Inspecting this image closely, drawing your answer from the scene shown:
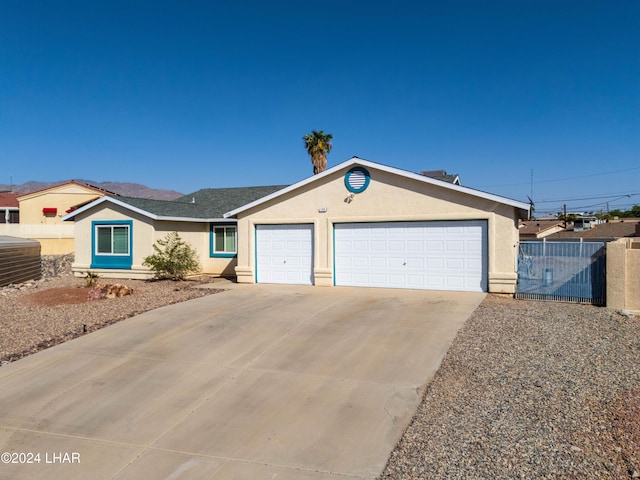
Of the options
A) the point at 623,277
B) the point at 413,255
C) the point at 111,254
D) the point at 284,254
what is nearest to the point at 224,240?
the point at 111,254

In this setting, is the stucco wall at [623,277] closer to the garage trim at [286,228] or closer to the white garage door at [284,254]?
the garage trim at [286,228]

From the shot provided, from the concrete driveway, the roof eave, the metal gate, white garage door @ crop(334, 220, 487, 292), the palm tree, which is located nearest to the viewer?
the concrete driveway

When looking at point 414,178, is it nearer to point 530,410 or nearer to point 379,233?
point 379,233

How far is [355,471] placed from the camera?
4.74 metres

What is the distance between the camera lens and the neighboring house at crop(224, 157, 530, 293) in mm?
13867

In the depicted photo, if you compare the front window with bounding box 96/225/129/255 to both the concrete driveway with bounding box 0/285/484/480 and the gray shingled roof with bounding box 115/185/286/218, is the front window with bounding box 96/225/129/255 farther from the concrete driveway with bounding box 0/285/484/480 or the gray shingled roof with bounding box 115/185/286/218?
the concrete driveway with bounding box 0/285/484/480

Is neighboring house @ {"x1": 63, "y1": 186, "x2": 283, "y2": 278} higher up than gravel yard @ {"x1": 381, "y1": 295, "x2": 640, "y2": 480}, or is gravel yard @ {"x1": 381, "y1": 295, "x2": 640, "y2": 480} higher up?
neighboring house @ {"x1": 63, "y1": 186, "x2": 283, "y2": 278}

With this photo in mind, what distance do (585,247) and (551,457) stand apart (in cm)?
897

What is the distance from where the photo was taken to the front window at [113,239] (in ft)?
64.6

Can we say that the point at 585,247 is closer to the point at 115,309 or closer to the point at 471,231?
the point at 471,231

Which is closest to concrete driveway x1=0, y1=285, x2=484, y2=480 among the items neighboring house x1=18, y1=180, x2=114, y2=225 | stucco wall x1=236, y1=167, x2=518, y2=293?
stucco wall x1=236, y1=167, x2=518, y2=293

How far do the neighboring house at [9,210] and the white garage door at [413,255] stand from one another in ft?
135

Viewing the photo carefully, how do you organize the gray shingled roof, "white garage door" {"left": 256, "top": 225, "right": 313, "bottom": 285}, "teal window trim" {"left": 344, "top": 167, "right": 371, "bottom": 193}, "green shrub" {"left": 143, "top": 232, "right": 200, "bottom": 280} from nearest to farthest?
"teal window trim" {"left": 344, "top": 167, "right": 371, "bottom": 193}
"white garage door" {"left": 256, "top": 225, "right": 313, "bottom": 285}
"green shrub" {"left": 143, "top": 232, "right": 200, "bottom": 280}
the gray shingled roof

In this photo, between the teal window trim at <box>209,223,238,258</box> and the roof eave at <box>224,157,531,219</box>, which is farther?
the teal window trim at <box>209,223,238,258</box>
